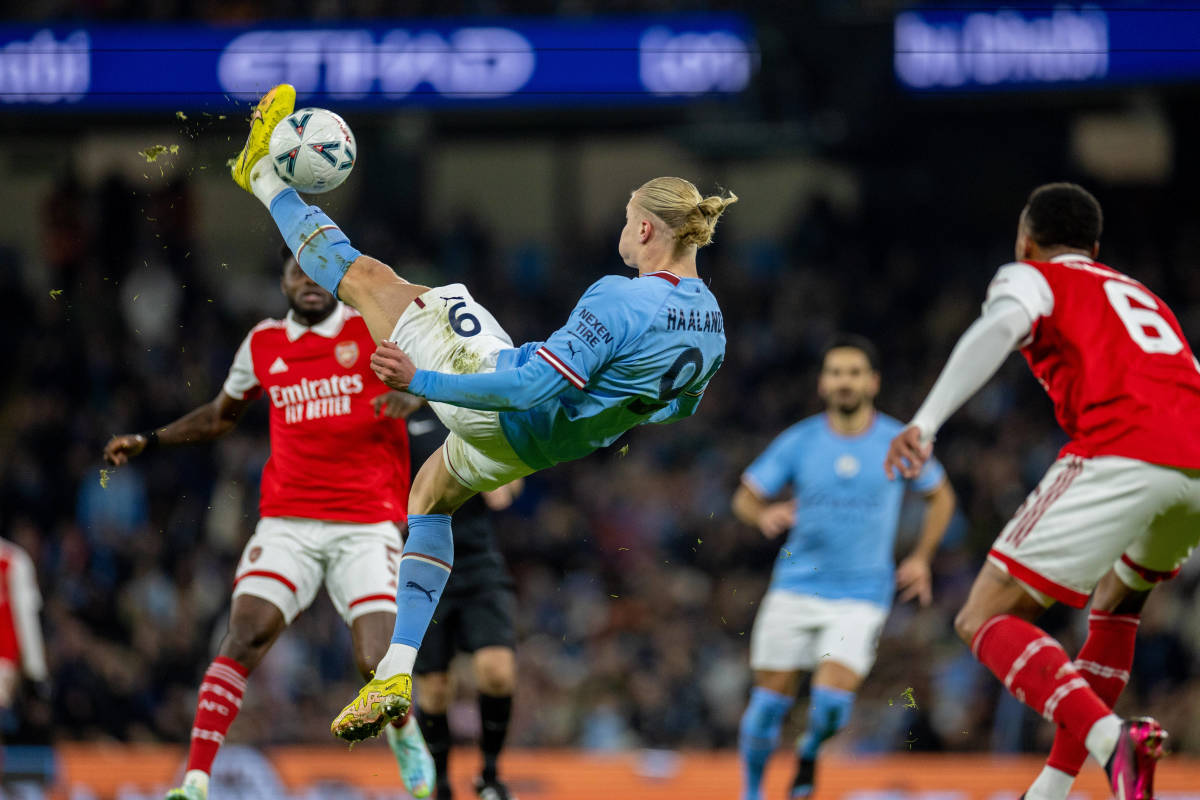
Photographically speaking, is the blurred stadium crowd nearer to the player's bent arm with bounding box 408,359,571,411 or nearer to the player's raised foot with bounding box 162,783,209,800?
the player's raised foot with bounding box 162,783,209,800

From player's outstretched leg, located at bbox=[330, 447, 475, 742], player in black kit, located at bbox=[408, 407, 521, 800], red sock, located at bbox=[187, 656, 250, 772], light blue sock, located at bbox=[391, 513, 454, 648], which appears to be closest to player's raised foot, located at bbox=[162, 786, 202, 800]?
red sock, located at bbox=[187, 656, 250, 772]

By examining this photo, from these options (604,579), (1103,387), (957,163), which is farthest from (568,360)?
(957,163)

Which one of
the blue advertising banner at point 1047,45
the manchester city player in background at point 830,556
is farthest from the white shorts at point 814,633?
the blue advertising banner at point 1047,45

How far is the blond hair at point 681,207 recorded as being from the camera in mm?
5832

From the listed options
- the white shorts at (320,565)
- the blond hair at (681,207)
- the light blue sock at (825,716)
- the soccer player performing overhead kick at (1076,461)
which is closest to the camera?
the soccer player performing overhead kick at (1076,461)

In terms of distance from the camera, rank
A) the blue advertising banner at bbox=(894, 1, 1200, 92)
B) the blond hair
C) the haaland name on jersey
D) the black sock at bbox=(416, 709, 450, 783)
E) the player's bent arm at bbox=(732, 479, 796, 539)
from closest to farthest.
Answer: the haaland name on jersey
the blond hair
the black sock at bbox=(416, 709, 450, 783)
the player's bent arm at bbox=(732, 479, 796, 539)
the blue advertising banner at bbox=(894, 1, 1200, 92)

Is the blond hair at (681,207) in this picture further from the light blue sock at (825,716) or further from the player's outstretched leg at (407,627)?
the light blue sock at (825,716)

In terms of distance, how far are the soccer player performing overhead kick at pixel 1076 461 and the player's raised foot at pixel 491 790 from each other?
115 inches

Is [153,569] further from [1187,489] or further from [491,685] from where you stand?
[1187,489]

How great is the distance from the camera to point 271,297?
16984mm

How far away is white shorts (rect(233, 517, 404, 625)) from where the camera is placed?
6.84 metres

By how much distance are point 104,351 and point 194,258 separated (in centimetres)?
192

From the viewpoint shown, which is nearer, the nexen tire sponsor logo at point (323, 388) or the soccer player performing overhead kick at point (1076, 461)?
the soccer player performing overhead kick at point (1076, 461)

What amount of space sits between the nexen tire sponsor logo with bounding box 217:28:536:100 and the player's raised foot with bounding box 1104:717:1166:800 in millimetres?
11032
